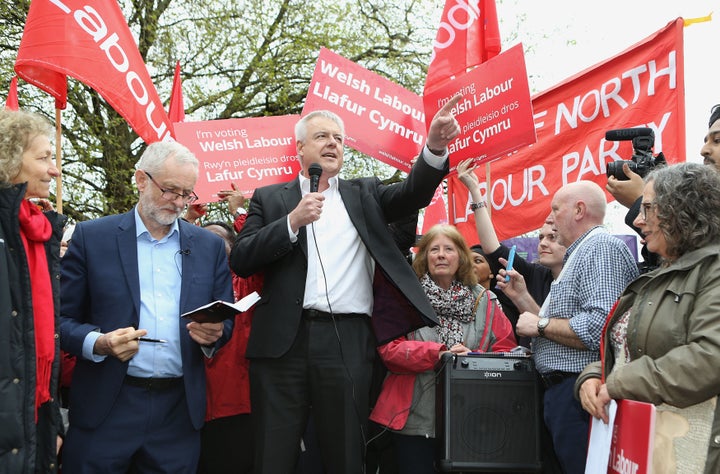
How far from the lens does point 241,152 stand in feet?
21.7

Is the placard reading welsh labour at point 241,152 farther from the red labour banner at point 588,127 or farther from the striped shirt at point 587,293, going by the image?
the striped shirt at point 587,293

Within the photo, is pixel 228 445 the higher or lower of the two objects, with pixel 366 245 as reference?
lower

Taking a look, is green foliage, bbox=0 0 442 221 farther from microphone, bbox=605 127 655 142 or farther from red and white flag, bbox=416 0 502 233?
microphone, bbox=605 127 655 142

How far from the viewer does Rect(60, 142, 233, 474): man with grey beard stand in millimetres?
3293

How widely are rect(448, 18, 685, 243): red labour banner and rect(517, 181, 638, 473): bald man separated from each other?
6.15 feet

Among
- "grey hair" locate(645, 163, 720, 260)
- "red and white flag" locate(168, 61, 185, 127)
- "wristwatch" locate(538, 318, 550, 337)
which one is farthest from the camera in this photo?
"red and white flag" locate(168, 61, 185, 127)

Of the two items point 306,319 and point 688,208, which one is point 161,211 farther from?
point 688,208

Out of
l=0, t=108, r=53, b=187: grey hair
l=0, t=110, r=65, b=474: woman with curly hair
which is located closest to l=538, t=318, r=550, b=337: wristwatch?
l=0, t=110, r=65, b=474: woman with curly hair

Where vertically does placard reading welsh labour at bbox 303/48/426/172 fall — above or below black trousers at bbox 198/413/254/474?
above

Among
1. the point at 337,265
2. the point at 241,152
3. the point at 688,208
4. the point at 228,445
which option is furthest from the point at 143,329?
the point at 241,152

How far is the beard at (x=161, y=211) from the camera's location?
359cm

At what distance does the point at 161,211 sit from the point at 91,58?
244cm

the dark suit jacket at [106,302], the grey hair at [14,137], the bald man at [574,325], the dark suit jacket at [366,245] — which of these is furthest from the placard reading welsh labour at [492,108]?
the grey hair at [14,137]

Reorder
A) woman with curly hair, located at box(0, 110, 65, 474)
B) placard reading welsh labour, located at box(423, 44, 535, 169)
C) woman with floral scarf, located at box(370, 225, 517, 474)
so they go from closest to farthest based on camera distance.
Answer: woman with curly hair, located at box(0, 110, 65, 474) < woman with floral scarf, located at box(370, 225, 517, 474) < placard reading welsh labour, located at box(423, 44, 535, 169)
